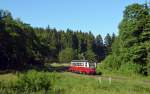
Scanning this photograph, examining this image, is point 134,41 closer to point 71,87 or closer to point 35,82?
point 71,87

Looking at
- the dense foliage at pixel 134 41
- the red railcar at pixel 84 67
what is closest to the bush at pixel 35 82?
the red railcar at pixel 84 67

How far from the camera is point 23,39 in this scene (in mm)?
92125

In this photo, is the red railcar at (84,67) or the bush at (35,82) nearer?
the bush at (35,82)

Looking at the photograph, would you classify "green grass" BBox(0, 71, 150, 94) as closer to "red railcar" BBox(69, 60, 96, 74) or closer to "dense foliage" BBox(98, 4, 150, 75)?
"red railcar" BBox(69, 60, 96, 74)

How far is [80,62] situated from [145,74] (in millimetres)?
12250

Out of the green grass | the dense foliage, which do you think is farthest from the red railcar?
the green grass

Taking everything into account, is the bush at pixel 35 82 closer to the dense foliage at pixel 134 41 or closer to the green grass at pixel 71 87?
the green grass at pixel 71 87

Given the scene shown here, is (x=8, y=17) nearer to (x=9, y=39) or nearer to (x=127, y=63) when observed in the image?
(x=9, y=39)

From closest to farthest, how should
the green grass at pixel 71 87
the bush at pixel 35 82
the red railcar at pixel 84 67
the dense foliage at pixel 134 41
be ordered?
the green grass at pixel 71 87
the bush at pixel 35 82
the red railcar at pixel 84 67
the dense foliage at pixel 134 41

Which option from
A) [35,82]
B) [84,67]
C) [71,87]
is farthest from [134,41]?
[35,82]

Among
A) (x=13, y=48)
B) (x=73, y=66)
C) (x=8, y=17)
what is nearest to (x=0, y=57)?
(x=13, y=48)

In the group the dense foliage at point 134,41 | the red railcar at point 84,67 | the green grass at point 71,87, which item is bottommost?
the green grass at point 71,87

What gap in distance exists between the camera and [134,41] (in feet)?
241

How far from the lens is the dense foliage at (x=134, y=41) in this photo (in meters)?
72.7
